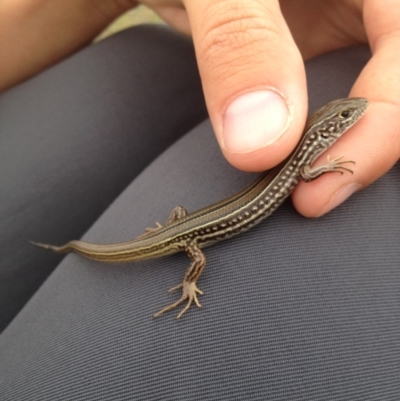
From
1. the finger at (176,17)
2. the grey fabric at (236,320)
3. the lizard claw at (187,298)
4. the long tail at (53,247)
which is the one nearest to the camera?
the grey fabric at (236,320)

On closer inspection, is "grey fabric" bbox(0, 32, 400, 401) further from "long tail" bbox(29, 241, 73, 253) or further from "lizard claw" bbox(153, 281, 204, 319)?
"long tail" bbox(29, 241, 73, 253)

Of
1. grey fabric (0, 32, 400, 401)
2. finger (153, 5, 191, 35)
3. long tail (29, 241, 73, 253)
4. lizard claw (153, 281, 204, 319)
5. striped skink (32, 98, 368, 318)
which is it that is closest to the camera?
grey fabric (0, 32, 400, 401)

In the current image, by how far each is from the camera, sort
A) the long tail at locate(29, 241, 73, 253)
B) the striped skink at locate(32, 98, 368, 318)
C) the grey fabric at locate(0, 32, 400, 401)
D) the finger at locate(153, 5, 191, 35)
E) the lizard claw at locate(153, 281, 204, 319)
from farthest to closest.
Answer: the finger at locate(153, 5, 191, 35) < the long tail at locate(29, 241, 73, 253) < the striped skink at locate(32, 98, 368, 318) < the lizard claw at locate(153, 281, 204, 319) < the grey fabric at locate(0, 32, 400, 401)

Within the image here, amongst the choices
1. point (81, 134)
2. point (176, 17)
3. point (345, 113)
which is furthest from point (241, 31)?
point (176, 17)

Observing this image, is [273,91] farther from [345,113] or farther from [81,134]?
[81,134]

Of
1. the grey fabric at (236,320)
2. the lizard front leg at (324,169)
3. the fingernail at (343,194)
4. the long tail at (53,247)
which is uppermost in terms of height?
the lizard front leg at (324,169)

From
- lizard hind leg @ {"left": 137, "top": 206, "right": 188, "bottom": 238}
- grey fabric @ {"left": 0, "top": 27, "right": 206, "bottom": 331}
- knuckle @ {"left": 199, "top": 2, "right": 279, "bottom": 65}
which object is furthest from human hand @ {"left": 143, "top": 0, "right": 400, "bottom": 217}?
grey fabric @ {"left": 0, "top": 27, "right": 206, "bottom": 331}

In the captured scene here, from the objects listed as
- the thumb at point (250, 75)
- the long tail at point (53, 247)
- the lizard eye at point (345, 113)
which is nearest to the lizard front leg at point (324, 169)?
the lizard eye at point (345, 113)

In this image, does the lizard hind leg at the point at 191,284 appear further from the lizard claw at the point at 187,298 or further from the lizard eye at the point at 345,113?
the lizard eye at the point at 345,113
